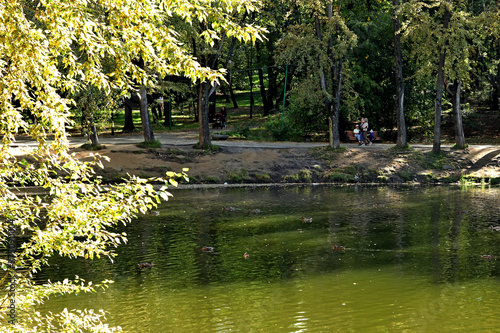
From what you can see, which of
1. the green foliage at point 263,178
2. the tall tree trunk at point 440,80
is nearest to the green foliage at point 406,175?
the tall tree trunk at point 440,80

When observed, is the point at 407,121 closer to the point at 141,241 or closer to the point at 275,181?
the point at 275,181

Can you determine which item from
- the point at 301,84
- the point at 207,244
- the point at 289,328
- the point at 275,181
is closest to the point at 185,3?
the point at 289,328

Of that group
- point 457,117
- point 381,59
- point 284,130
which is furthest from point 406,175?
point 284,130

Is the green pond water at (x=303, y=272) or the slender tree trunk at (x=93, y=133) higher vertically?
the slender tree trunk at (x=93, y=133)

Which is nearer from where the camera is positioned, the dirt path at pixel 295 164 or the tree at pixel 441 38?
the tree at pixel 441 38

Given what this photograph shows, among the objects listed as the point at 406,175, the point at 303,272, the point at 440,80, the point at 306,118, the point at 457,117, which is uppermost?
the point at 440,80

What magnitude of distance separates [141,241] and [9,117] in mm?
10524

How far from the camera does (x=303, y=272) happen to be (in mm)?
13586

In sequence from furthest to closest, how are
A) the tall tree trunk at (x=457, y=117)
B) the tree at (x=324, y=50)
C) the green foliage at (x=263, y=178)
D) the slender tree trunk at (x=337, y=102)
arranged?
the tall tree trunk at (x=457, y=117) → the slender tree trunk at (x=337, y=102) → the tree at (x=324, y=50) → the green foliage at (x=263, y=178)

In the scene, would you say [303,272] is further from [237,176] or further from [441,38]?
[441,38]

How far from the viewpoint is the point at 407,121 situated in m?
40.2

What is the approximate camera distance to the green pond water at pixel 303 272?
10.6 meters

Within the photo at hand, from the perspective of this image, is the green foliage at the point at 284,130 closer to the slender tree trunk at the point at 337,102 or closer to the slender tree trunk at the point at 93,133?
the slender tree trunk at the point at 337,102

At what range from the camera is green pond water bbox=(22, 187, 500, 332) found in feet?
34.9
